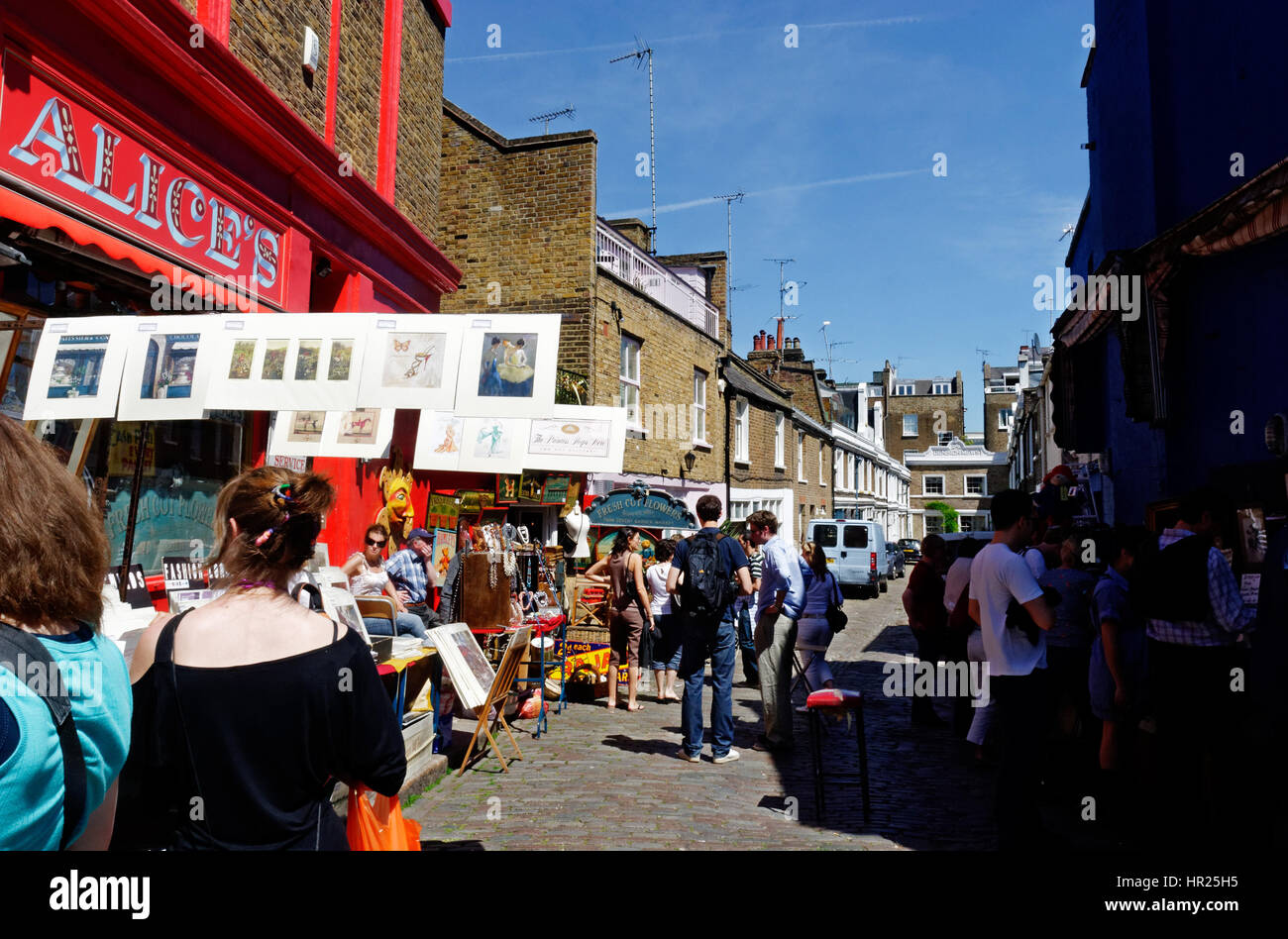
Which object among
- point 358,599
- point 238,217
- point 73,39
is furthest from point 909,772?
point 73,39

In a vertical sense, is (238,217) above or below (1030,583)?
above

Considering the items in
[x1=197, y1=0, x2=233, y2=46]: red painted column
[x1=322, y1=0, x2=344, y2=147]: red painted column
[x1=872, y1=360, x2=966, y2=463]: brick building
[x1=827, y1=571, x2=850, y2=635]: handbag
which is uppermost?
[x1=872, y1=360, x2=966, y2=463]: brick building

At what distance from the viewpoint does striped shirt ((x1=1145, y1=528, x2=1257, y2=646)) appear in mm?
4402

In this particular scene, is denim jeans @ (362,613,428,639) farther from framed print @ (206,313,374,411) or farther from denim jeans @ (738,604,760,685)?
denim jeans @ (738,604,760,685)

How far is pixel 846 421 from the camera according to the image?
4994cm

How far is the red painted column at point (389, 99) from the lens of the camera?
9.88 meters

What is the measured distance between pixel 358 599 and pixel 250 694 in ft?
18.7

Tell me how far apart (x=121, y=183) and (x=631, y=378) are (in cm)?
1109

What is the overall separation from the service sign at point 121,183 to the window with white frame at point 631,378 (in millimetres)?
8889

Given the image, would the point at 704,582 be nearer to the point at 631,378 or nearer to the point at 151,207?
the point at 151,207

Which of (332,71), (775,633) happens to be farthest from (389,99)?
(775,633)

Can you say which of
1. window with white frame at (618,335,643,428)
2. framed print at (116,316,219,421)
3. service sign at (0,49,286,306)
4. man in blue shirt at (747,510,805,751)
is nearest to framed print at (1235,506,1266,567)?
man in blue shirt at (747,510,805,751)

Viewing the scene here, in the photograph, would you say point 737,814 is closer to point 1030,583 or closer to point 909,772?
point 909,772

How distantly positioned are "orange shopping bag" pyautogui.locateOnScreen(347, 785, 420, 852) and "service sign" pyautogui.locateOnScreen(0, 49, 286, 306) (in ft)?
13.8
